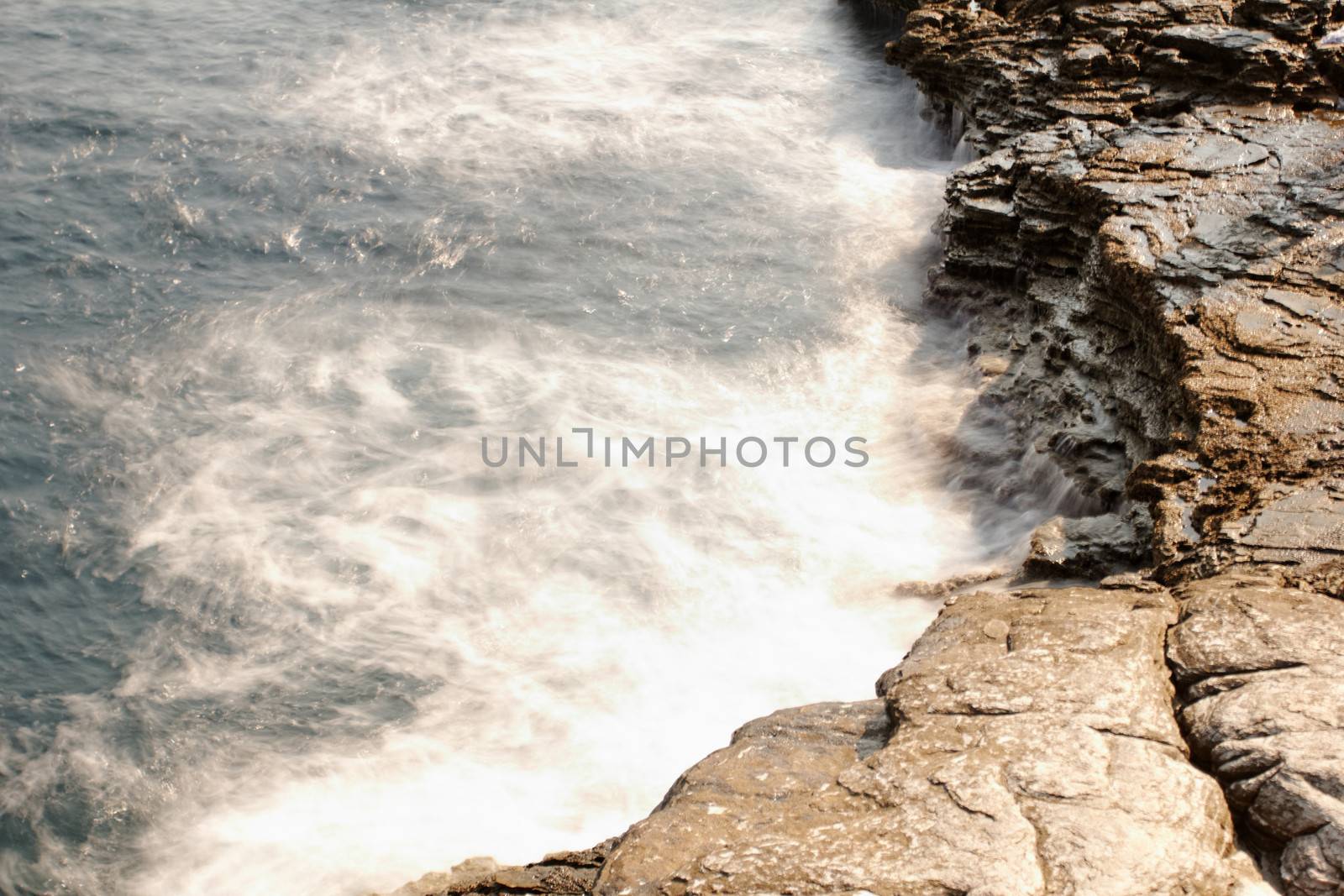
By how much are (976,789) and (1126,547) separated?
2.96m

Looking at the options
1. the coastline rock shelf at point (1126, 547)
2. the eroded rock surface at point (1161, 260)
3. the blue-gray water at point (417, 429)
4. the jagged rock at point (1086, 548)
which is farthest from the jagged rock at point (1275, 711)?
the blue-gray water at point (417, 429)

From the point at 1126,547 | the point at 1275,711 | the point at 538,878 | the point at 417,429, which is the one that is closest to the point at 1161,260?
the point at 1126,547

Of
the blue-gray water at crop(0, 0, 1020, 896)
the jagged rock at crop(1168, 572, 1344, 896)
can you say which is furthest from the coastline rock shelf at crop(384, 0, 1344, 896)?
the blue-gray water at crop(0, 0, 1020, 896)

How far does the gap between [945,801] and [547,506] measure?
546 centimetres

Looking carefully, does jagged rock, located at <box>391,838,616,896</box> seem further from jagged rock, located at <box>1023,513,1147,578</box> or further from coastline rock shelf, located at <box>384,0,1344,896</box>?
jagged rock, located at <box>1023,513,1147,578</box>

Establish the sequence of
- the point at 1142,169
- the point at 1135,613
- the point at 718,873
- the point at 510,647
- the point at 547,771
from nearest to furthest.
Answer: the point at 718,873
the point at 1135,613
the point at 547,771
the point at 510,647
the point at 1142,169

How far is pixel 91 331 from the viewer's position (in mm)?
11375

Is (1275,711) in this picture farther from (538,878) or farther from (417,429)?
(417,429)

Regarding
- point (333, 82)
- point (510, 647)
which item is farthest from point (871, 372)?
point (333, 82)

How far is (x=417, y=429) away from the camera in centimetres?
1045

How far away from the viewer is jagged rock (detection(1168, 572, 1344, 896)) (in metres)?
4.45

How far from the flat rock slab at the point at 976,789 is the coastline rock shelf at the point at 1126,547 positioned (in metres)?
0.01

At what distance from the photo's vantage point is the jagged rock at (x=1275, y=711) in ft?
14.6

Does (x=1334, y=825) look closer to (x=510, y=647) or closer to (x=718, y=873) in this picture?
(x=718, y=873)
